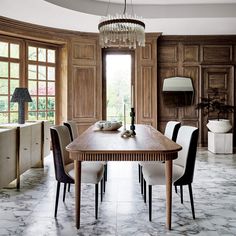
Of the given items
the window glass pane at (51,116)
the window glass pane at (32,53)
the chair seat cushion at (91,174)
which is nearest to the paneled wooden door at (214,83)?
the window glass pane at (51,116)

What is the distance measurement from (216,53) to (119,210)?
5672mm

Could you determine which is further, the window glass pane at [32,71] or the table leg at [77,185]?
the window glass pane at [32,71]

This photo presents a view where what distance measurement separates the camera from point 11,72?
6020 millimetres

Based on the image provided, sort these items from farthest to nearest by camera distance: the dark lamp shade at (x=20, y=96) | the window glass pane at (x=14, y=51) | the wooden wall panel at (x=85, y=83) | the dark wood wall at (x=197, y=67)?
the dark wood wall at (x=197, y=67), the wooden wall panel at (x=85, y=83), the window glass pane at (x=14, y=51), the dark lamp shade at (x=20, y=96)

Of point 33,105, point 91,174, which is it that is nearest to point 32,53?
point 33,105

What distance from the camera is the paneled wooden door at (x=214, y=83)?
743 centimetres

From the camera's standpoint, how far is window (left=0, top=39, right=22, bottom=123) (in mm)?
5828

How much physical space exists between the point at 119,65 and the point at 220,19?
2535 mm

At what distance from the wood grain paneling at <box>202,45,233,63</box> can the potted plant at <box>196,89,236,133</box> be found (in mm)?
816

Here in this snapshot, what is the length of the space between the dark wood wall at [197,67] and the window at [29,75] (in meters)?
2.70

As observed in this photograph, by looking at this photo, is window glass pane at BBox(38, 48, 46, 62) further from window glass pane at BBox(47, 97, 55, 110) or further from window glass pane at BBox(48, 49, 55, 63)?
window glass pane at BBox(47, 97, 55, 110)

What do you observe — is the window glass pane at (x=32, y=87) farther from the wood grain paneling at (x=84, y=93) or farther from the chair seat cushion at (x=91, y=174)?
the chair seat cushion at (x=91, y=174)

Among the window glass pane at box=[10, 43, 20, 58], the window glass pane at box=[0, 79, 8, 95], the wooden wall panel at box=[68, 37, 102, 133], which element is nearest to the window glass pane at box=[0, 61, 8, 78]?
the window glass pane at box=[0, 79, 8, 95]

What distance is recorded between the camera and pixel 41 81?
6.60 m
